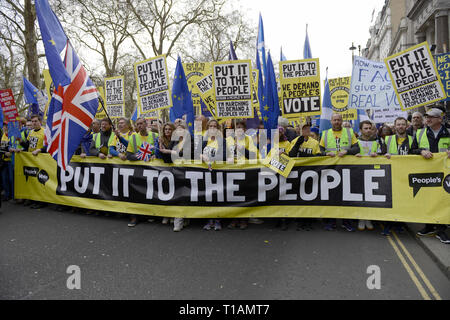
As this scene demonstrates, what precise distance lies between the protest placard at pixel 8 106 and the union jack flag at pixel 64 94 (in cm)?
461

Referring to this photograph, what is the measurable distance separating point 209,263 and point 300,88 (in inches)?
174

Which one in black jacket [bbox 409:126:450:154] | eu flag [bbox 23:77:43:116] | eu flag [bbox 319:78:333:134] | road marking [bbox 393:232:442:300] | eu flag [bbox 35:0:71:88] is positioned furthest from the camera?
eu flag [bbox 23:77:43:116]

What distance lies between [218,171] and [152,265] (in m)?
2.23

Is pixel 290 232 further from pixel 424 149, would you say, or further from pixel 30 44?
pixel 30 44

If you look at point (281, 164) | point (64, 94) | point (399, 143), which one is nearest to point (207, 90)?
point (281, 164)

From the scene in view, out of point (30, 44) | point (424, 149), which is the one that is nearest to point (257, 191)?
point (424, 149)

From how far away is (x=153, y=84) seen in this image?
7.04 m

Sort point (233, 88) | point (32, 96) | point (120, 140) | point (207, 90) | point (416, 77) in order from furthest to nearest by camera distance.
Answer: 1. point (32, 96)
2. point (207, 90)
3. point (233, 88)
4. point (120, 140)
5. point (416, 77)

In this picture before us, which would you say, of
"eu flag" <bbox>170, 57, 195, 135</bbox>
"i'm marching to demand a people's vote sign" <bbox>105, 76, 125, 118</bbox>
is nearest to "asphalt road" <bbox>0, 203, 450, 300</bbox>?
"eu flag" <bbox>170, 57, 195, 135</bbox>

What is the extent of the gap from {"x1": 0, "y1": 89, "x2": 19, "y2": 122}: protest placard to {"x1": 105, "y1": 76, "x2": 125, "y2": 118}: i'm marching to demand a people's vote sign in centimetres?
260

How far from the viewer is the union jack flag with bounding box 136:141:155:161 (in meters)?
6.47

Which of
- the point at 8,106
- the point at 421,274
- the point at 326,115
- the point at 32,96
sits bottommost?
the point at 421,274

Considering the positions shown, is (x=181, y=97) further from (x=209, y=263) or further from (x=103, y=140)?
(x=209, y=263)

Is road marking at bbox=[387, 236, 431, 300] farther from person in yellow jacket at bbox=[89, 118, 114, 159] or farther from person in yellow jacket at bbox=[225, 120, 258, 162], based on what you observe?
person in yellow jacket at bbox=[89, 118, 114, 159]
